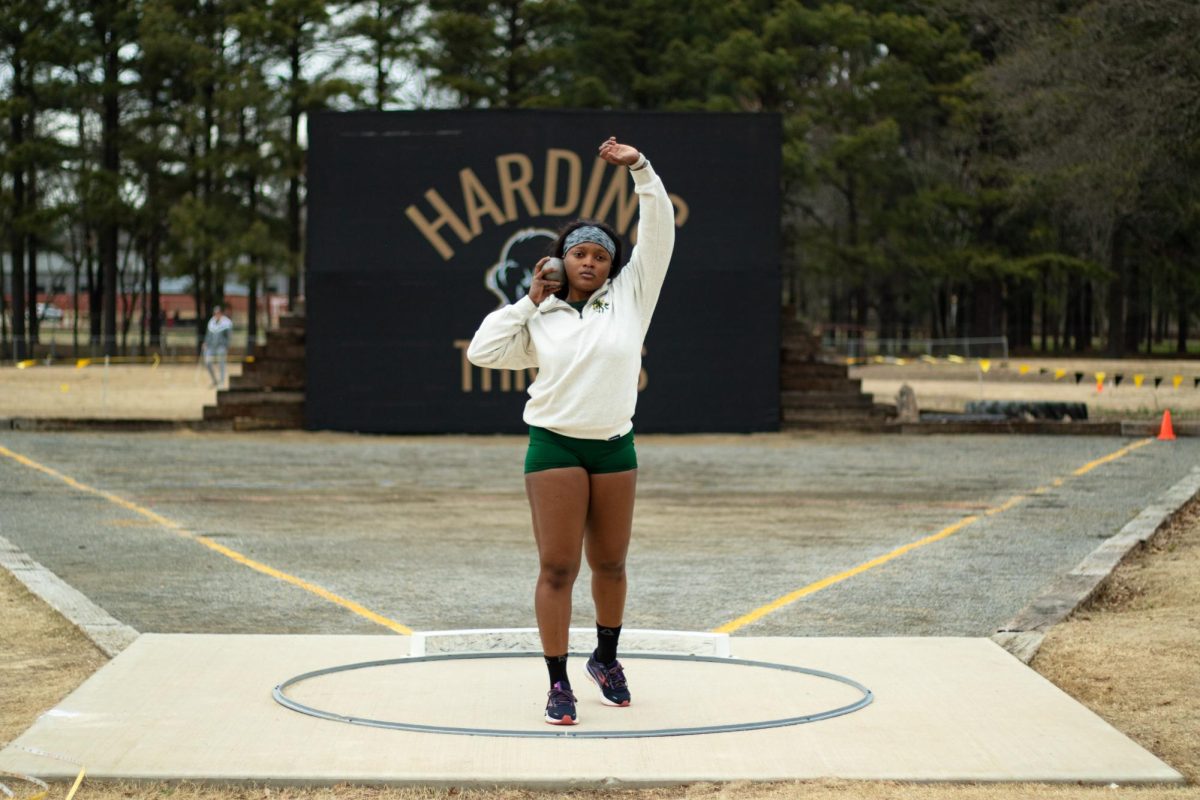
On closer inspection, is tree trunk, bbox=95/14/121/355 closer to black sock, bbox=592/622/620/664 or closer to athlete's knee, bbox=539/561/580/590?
black sock, bbox=592/622/620/664

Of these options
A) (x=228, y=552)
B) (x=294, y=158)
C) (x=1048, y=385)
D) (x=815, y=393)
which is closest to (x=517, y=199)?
(x=815, y=393)

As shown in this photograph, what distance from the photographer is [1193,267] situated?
183 feet

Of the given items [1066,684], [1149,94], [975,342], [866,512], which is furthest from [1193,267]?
[1066,684]

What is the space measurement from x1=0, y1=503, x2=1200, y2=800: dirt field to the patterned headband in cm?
197

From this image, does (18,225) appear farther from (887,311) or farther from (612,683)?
(612,683)

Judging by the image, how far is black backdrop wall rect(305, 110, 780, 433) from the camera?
22.7 m

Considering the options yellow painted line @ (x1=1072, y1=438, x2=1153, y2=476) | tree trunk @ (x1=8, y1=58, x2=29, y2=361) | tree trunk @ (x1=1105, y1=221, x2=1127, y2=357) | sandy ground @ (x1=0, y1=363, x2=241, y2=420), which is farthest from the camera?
tree trunk @ (x1=1105, y1=221, x2=1127, y2=357)

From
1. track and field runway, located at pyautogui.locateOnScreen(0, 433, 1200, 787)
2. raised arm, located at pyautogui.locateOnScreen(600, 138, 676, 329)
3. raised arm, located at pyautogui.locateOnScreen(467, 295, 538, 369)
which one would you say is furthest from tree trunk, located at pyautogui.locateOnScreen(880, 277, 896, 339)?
raised arm, located at pyautogui.locateOnScreen(467, 295, 538, 369)

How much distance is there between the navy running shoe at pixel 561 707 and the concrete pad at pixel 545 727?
0.08 m

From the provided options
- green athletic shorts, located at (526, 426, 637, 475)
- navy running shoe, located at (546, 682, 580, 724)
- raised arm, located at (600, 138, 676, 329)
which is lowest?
navy running shoe, located at (546, 682, 580, 724)

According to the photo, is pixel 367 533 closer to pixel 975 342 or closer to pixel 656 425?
pixel 656 425

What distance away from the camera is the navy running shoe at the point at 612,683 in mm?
6078

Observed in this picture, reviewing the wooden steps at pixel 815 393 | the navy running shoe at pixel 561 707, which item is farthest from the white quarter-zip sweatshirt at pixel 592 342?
the wooden steps at pixel 815 393

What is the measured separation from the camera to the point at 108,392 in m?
32.1
